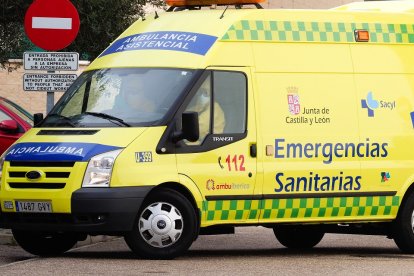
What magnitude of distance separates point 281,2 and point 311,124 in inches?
1287

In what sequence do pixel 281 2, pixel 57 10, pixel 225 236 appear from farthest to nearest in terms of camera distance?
pixel 281 2, pixel 225 236, pixel 57 10

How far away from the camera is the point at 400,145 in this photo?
650 inches

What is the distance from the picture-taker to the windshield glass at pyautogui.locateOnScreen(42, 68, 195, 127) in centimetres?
1525

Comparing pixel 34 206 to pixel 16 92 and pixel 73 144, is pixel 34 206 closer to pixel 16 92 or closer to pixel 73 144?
pixel 73 144

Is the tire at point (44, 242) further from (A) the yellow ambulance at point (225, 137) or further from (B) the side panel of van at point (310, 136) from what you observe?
(B) the side panel of van at point (310, 136)

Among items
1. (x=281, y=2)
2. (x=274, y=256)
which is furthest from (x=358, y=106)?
(x=281, y=2)

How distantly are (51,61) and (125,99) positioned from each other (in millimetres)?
2612

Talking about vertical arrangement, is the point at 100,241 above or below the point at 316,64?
below

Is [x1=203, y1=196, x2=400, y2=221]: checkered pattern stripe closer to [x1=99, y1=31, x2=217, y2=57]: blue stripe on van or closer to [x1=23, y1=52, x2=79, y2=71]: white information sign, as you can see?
[x1=99, y1=31, x2=217, y2=57]: blue stripe on van

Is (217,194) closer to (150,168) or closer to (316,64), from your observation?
(150,168)

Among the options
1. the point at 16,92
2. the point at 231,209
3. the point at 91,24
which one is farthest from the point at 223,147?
the point at 16,92

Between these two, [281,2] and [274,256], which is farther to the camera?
[281,2]

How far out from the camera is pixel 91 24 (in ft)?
86.2

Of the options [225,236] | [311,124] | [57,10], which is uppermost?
[57,10]
